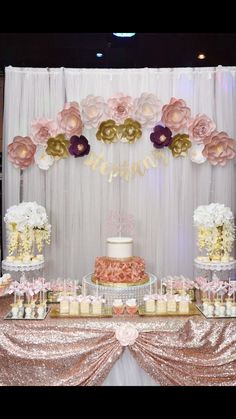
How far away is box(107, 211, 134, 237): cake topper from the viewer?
3.35 meters

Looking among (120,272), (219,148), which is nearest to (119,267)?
(120,272)

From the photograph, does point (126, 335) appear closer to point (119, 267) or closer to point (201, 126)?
point (119, 267)

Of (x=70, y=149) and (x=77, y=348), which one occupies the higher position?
(x=70, y=149)

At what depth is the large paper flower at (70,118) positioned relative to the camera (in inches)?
134

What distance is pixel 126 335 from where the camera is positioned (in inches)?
101

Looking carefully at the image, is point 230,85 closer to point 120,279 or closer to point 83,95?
point 83,95

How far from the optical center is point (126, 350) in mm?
2660

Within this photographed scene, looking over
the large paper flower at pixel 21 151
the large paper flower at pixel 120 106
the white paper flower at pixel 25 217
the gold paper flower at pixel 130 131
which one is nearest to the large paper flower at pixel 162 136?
the gold paper flower at pixel 130 131

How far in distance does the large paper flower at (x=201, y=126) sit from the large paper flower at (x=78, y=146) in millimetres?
841

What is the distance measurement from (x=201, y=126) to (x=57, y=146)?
1151 millimetres

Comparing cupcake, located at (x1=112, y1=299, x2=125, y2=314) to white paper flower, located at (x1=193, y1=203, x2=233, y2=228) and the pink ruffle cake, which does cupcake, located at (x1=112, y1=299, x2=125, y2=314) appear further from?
white paper flower, located at (x1=193, y1=203, x2=233, y2=228)

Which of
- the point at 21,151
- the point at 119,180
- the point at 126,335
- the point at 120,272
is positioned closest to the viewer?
the point at 126,335

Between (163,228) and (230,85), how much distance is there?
1268 millimetres

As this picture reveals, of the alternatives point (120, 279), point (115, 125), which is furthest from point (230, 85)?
point (120, 279)
